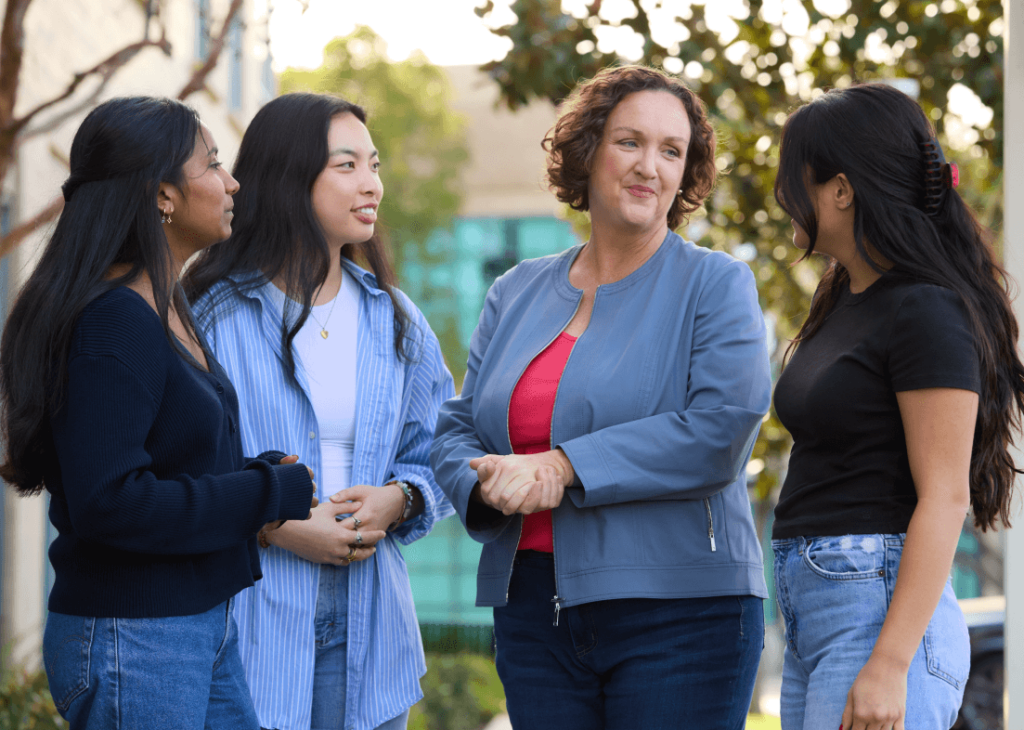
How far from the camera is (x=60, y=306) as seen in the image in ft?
5.99

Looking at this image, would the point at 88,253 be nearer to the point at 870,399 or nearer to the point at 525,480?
the point at 525,480

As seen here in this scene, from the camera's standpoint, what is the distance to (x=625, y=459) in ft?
6.72

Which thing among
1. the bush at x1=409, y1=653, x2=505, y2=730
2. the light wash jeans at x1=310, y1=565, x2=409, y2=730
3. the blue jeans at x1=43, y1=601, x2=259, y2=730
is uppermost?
the blue jeans at x1=43, y1=601, x2=259, y2=730

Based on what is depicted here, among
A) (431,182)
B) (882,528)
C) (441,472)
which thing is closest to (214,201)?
(441,472)

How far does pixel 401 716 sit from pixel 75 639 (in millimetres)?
950

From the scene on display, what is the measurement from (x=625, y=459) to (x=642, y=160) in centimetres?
72

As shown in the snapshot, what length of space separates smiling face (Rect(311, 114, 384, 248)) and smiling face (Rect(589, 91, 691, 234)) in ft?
2.14

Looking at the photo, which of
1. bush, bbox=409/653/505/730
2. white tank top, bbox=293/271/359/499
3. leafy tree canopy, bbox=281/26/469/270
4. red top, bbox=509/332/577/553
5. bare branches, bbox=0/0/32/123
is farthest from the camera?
leafy tree canopy, bbox=281/26/469/270

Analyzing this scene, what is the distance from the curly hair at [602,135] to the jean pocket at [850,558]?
97 cm

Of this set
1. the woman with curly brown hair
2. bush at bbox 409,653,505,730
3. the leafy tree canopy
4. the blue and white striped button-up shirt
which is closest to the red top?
the woman with curly brown hair

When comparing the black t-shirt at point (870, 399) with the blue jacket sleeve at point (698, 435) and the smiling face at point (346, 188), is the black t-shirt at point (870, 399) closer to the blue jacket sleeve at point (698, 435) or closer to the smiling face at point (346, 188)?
the blue jacket sleeve at point (698, 435)

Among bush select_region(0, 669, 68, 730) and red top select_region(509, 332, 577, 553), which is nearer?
red top select_region(509, 332, 577, 553)

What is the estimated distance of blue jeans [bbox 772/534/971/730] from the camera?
1801 millimetres

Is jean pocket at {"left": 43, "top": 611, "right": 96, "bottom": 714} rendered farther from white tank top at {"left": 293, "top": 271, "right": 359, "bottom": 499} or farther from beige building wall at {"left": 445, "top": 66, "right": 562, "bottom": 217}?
beige building wall at {"left": 445, "top": 66, "right": 562, "bottom": 217}
